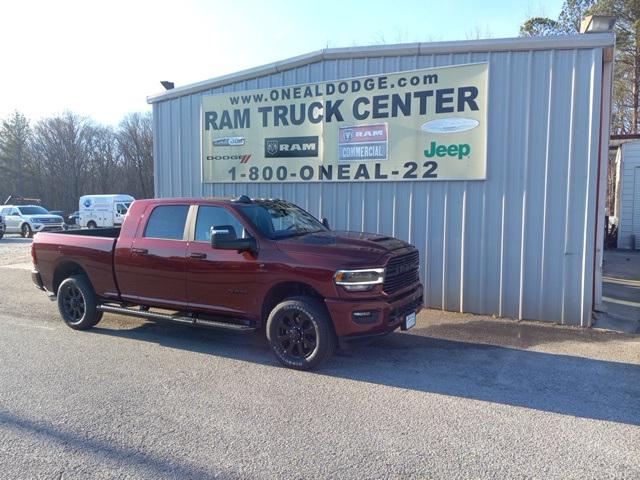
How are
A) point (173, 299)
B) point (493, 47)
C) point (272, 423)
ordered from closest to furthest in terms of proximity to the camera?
point (272, 423)
point (173, 299)
point (493, 47)

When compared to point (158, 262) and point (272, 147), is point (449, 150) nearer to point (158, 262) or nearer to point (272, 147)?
point (272, 147)

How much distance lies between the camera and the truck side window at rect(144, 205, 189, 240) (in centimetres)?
651

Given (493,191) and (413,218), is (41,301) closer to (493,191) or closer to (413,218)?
(413,218)

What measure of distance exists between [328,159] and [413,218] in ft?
6.57

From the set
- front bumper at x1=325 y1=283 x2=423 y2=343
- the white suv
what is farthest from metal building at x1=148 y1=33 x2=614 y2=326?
the white suv

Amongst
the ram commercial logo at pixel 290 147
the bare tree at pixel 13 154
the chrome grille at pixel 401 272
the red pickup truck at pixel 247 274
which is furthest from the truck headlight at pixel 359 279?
the bare tree at pixel 13 154

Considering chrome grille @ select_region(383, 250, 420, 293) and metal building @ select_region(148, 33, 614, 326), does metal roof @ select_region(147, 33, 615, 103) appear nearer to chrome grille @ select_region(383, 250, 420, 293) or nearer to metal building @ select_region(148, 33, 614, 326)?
metal building @ select_region(148, 33, 614, 326)

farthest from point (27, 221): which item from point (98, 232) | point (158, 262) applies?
point (158, 262)

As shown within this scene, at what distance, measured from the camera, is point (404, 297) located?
18.7ft

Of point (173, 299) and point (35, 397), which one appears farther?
point (173, 299)

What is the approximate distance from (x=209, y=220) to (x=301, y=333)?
188 cm

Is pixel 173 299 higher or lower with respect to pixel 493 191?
lower

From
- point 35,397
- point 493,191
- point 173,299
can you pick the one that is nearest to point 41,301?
point 173,299

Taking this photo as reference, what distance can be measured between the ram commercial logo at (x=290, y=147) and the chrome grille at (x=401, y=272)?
4292mm
